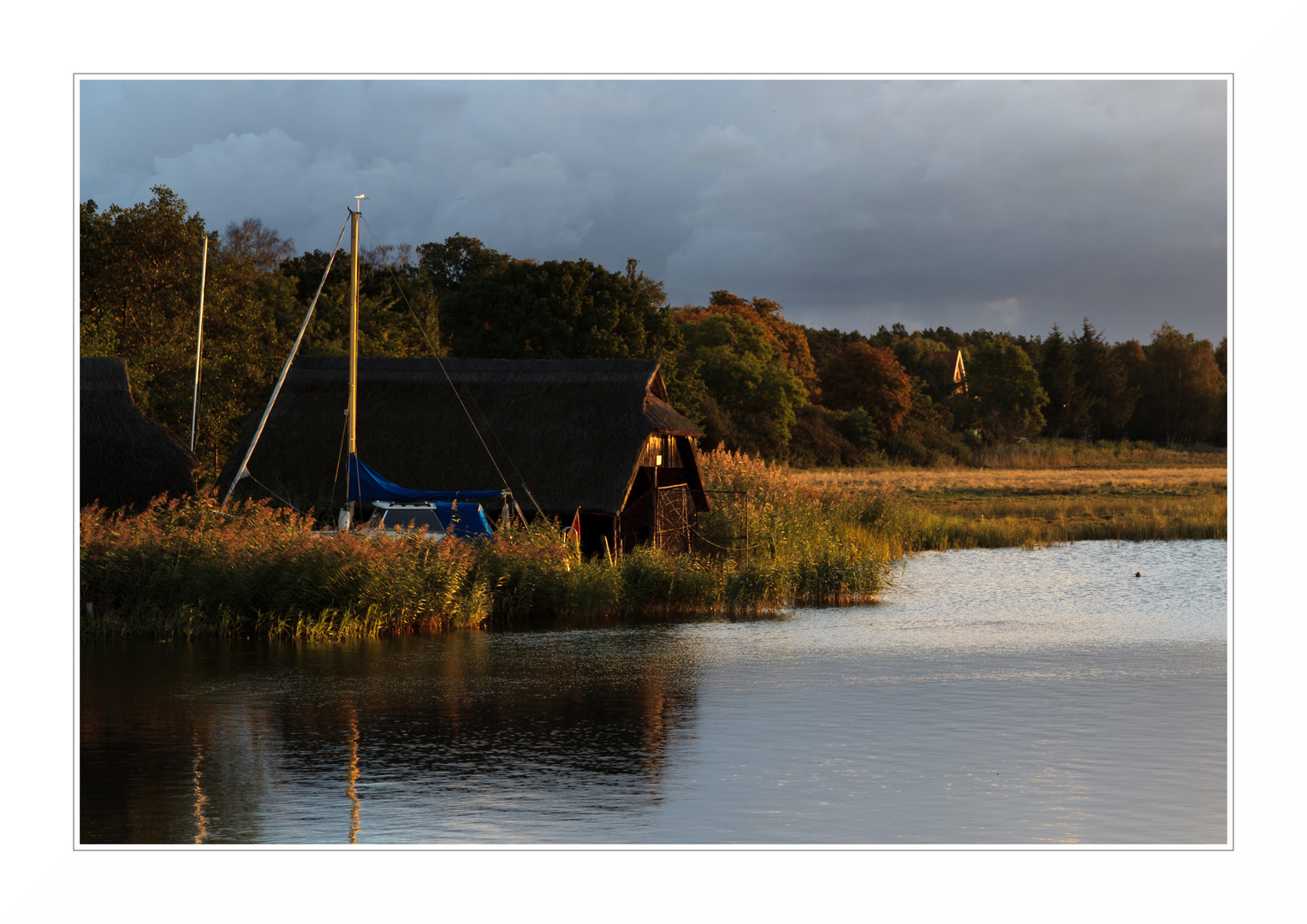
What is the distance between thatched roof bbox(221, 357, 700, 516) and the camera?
2677 cm

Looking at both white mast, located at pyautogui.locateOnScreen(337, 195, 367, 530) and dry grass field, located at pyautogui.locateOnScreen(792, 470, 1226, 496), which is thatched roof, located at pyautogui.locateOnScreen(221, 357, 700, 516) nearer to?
white mast, located at pyautogui.locateOnScreen(337, 195, 367, 530)

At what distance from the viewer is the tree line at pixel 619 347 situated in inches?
1404

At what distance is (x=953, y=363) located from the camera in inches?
4070

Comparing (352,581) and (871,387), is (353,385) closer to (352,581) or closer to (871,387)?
(352,581)

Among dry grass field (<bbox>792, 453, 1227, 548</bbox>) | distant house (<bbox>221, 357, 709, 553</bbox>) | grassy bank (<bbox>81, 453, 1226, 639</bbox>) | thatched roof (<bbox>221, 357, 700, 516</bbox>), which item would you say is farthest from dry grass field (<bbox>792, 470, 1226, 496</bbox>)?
thatched roof (<bbox>221, 357, 700, 516</bbox>)

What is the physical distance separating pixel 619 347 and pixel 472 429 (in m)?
21.6

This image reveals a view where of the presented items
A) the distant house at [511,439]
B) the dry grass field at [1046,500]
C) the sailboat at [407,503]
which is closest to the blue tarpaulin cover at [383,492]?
the sailboat at [407,503]

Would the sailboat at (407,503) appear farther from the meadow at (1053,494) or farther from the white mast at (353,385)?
the meadow at (1053,494)

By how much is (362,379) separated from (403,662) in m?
14.4

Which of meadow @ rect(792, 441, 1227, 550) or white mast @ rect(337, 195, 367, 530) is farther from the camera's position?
meadow @ rect(792, 441, 1227, 550)

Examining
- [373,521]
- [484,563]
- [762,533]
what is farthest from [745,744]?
[762,533]

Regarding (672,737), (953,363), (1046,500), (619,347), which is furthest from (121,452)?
(953,363)

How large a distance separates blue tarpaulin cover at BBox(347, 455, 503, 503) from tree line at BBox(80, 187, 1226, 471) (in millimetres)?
2961
